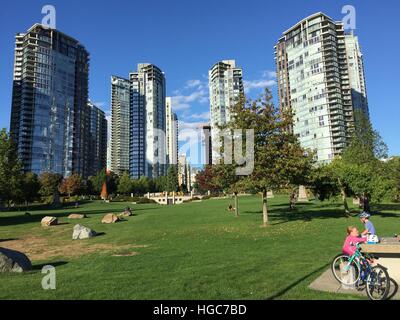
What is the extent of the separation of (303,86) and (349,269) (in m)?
157

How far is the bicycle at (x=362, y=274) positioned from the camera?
7996 mm

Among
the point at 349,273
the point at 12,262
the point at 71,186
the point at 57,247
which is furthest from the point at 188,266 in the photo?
the point at 71,186

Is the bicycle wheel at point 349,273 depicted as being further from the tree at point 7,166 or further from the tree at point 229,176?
the tree at point 7,166

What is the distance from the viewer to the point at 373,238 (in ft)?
31.7

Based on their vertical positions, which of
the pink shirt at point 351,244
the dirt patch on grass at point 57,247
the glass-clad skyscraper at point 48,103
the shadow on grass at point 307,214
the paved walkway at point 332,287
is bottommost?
the dirt patch on grass at point 57,247

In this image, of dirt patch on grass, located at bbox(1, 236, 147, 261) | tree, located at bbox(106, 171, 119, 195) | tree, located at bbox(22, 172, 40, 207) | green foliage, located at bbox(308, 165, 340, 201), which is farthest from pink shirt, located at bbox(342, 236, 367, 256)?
tree, located at bbox(106, 171, 119, 195)

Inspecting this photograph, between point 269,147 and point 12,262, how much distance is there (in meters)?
18.2

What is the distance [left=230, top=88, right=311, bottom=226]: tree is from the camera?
79.8 ft

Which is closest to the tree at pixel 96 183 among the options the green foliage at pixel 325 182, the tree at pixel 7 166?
the tree at pixel 7 166

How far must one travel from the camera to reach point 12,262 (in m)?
12.2

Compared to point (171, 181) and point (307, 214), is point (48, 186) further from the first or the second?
point (307, 214)

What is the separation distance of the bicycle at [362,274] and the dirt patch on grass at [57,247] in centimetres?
1103

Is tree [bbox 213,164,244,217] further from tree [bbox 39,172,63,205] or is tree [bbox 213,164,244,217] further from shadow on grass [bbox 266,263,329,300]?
tree [bbox 39,172,63,205]

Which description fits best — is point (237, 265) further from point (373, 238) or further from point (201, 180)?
point (201, 180)
